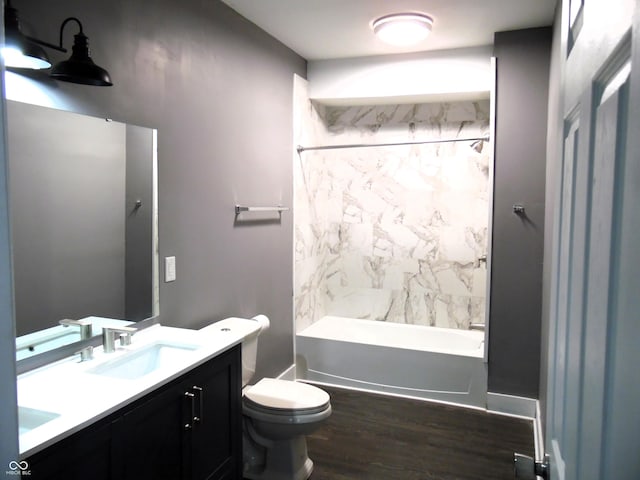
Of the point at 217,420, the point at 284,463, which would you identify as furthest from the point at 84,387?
the point at 284,463

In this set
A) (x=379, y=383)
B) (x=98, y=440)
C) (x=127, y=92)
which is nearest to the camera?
(x=98, y=440)

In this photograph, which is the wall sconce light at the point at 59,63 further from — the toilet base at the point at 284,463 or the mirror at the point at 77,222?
the toilet base at the point at 284,463

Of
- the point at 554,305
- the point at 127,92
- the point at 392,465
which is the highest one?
the point at 127,92

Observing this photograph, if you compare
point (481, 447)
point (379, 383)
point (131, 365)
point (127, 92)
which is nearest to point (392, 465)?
point (481, 447)

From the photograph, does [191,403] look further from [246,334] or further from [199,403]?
[246,334]

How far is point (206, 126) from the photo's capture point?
266 centimetres

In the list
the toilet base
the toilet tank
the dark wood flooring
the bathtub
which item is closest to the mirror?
the toilet tank

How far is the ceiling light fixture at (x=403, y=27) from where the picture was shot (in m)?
2.89

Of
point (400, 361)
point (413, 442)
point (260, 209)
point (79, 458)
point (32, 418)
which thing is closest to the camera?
point (79, 458)

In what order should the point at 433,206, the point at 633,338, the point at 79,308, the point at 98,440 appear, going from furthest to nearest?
the point at 433,206 → the point at 79,308 → the point at 98,440 → the point at 633,338

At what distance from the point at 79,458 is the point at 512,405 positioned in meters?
2.89

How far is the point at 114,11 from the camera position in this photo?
2.00 metres

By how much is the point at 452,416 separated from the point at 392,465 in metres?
0.80

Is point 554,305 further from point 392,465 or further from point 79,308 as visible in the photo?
point 392,465
